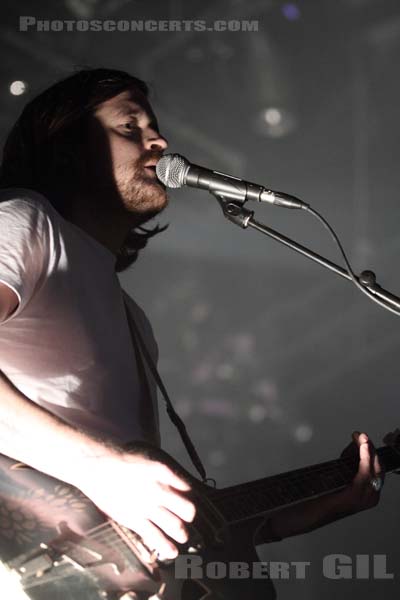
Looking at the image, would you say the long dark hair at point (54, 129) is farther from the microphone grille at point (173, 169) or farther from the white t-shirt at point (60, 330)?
the microphone grille at point (173, 169)

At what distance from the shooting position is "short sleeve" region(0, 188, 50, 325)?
1.11 m

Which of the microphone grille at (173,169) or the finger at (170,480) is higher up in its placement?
the microphone grille at (173,169)

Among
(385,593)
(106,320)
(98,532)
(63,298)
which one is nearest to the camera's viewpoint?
(98,532)

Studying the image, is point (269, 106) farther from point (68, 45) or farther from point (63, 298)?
point (63, 298)

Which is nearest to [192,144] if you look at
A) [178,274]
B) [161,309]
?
[178,274]

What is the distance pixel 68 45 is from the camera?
2475 mm

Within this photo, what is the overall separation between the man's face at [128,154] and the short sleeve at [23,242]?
38 centimetres

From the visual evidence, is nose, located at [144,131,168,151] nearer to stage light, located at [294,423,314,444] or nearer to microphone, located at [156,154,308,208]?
microphone, located at [156,154,308,208]

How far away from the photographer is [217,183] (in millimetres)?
1270

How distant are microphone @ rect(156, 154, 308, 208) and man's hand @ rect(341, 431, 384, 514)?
2.48 ft

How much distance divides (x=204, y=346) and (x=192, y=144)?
91 cm

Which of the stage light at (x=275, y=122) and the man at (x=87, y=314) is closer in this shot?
the man at (x=87, y=314)

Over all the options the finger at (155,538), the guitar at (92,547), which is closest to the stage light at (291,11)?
the guitar at (92,547)

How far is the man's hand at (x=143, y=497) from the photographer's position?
963 mm
